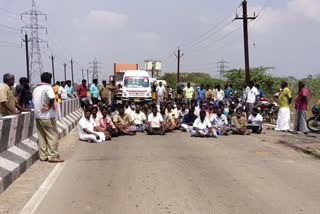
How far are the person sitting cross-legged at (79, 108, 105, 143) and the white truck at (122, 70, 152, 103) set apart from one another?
48.6ft

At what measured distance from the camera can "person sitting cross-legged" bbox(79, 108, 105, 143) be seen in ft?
40.3

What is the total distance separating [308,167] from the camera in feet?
28.3

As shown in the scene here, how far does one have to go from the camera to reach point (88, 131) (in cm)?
1227

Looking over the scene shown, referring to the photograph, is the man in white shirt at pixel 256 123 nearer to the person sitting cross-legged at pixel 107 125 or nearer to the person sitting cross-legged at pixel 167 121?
the person sitting cross-legged at pixel 167 121

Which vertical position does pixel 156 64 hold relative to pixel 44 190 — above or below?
above

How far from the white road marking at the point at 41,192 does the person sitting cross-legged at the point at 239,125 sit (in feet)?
25.2

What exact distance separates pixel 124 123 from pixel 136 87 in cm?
1418

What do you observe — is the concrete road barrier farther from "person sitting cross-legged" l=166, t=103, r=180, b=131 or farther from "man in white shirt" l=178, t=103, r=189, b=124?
"man in white shirt" l=178, t=103, r=189, b=124

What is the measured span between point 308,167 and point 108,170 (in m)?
4.24

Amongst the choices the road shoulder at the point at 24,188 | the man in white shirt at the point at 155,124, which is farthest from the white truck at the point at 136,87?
the road shoulder at the point at 24,188

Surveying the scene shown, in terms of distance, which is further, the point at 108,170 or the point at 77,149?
the point at 77,149

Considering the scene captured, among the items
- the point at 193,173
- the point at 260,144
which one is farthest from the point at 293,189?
the point at 260,144

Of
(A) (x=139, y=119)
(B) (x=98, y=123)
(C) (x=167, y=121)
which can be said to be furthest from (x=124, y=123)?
(C) (x=167, y=121)

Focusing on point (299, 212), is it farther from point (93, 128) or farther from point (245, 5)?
point (245, 5)
